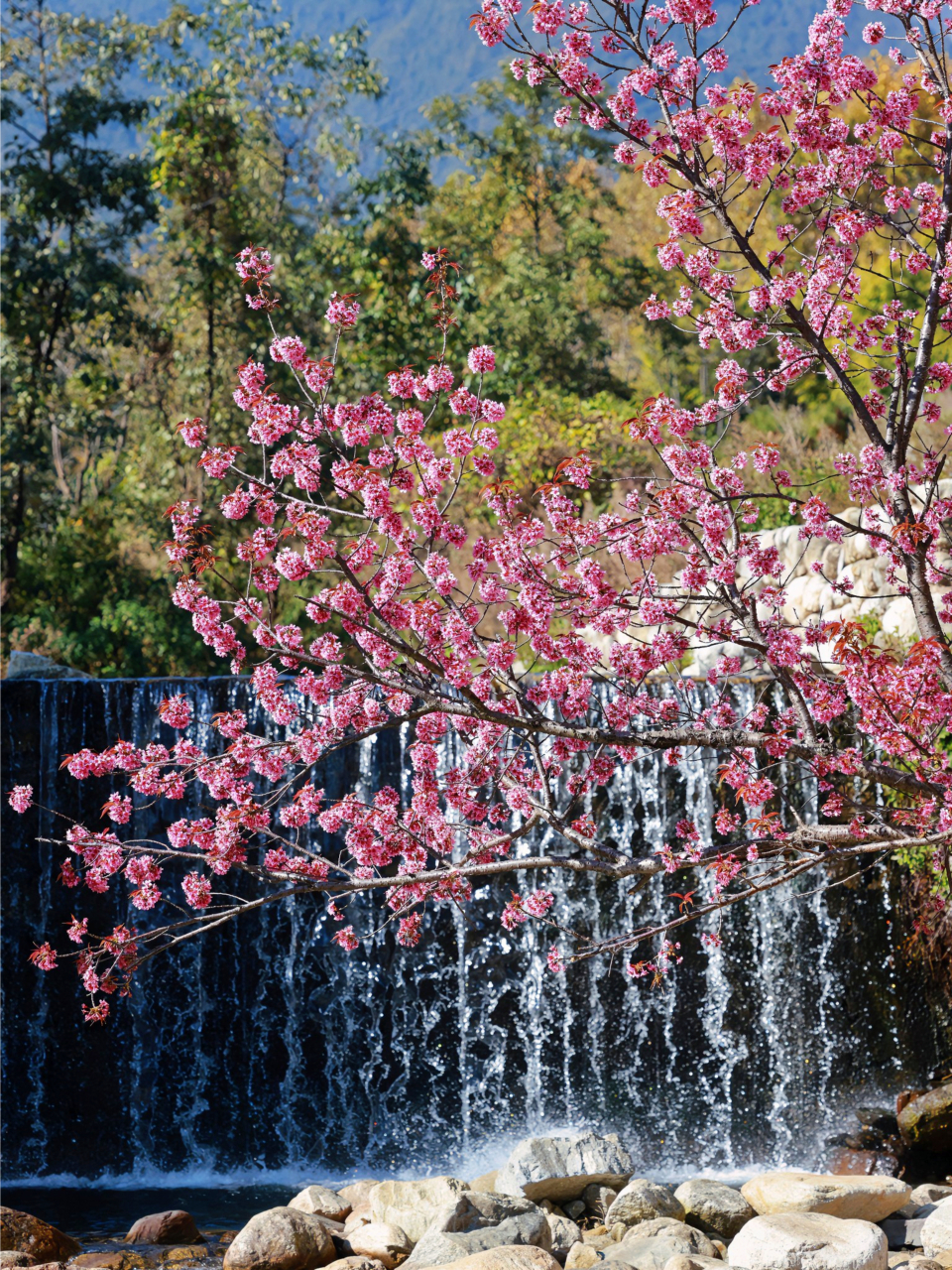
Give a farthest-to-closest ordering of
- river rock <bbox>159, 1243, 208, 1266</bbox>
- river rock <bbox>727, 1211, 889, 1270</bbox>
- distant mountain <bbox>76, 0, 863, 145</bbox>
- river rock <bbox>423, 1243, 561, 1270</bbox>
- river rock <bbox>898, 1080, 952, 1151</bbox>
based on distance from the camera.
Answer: distant mountain <bbox>76, 0, 863, 145</bbox>
river rock <bbox>898, 1080, 952, 1151</bbox>
river rock <bbox>159, 1243, 208, 1266</bbox>
river rock <bbox>727, 1211, 889, 1270</bbox>
river rock <bbox>423, 1243, 561, 1270</bbox>

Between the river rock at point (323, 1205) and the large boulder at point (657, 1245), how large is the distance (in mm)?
1463

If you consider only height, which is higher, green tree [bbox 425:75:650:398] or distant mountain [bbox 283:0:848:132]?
distant mountain [bbox 283:0:848:132]

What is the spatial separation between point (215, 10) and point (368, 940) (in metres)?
11.2

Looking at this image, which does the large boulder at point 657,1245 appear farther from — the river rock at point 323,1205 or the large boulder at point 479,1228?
the river rock at point 323,1205

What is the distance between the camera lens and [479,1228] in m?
5.09

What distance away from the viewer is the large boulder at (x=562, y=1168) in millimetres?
5855

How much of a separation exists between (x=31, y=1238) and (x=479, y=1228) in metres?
1.92

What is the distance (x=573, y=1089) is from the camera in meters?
7.50

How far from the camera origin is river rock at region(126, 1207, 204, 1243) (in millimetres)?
A: 5668

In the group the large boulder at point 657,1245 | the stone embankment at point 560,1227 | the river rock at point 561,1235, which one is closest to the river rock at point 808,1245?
the stone embankment at point 560,1227

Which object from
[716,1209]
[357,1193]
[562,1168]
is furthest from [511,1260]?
[357,1193]

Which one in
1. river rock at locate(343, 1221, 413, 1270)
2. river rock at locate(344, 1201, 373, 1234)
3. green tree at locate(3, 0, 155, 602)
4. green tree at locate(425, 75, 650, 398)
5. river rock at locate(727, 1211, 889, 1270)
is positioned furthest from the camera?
green tree at locate(425, 75, 650, 398)

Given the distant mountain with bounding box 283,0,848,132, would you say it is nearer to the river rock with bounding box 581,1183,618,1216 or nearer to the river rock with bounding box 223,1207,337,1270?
the river rock with bounding box 581,1183,618,1216

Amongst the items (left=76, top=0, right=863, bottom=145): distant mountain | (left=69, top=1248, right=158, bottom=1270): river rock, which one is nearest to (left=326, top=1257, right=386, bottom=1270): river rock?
(left=69, top=1248, right=158, bottom=1270): river rock
